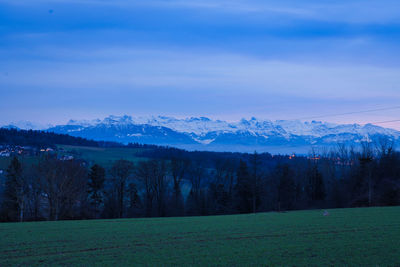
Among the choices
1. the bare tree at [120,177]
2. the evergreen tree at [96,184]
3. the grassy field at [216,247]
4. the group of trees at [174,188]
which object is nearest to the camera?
the grassy field at [216,247]

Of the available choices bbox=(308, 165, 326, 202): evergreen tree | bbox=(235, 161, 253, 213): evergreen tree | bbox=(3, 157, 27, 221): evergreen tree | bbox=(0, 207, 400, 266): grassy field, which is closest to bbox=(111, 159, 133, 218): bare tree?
bbox=(3, 157, 27, 221): evergreen tree

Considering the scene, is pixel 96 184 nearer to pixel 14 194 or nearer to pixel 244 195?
pixel 14 194

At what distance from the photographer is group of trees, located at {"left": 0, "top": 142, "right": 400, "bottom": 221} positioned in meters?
59.9

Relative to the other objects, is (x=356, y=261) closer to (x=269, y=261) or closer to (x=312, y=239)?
(x=269, y=261)

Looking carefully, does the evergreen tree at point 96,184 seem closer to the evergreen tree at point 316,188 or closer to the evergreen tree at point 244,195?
the evergreen tree at point 244,195

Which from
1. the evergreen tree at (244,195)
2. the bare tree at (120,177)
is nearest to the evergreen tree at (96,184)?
the bare tree at (120,177)

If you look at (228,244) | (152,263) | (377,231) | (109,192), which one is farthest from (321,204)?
(152,263)

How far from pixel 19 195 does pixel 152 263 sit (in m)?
49.9

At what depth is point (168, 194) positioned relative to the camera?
269ft

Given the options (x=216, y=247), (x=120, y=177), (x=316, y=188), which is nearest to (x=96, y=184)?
(x=120, y=177)

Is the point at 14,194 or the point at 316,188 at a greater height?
the point at 14,194

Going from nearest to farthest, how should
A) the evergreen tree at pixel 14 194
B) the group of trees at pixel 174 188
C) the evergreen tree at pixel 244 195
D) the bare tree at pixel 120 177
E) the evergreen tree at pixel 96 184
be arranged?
the evergreen tree at pixel 14 194 → the group of trees at pixel 174 188 → the evergreen tree at pixel 96 184 → the bare tree at pixel 120 177 → the evergreen tree at pixel 244 195

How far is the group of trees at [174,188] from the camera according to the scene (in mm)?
59906

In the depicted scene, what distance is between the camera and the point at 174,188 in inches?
3285
